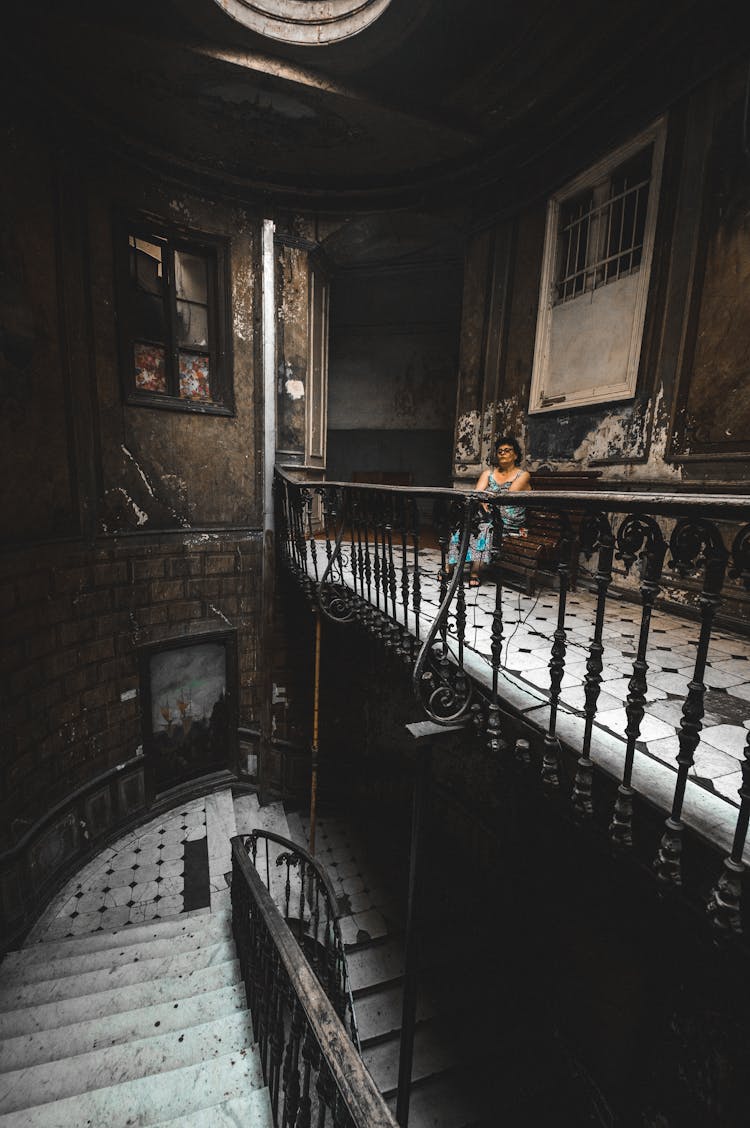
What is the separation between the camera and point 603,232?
187 inches

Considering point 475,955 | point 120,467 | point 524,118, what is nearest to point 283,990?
point 475,955

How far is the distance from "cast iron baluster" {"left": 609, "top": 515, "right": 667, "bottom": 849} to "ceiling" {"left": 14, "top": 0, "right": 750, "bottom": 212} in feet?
15.1

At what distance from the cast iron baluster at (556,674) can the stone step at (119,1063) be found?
10.7 ft

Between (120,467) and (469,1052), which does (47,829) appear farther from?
(469,1052)

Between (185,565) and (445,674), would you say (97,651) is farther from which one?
(445,674)

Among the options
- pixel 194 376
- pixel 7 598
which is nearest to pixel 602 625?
pixel 7 598

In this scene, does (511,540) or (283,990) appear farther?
(511,540)

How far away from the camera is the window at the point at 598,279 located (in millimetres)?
4379

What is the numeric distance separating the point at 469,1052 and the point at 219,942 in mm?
2419

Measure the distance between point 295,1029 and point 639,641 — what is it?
7.88 feet

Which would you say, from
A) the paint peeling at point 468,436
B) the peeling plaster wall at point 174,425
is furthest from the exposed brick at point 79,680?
the paint peeling at point 468,436

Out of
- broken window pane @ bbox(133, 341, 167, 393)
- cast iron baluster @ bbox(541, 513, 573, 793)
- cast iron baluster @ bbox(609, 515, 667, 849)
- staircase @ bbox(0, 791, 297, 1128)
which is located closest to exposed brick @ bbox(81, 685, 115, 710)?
staircase @ bbox(0, 791, 297, 1128)

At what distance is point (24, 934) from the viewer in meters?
4.57

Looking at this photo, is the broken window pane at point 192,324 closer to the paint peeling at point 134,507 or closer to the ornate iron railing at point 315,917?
the paint peeling at point 134,507
